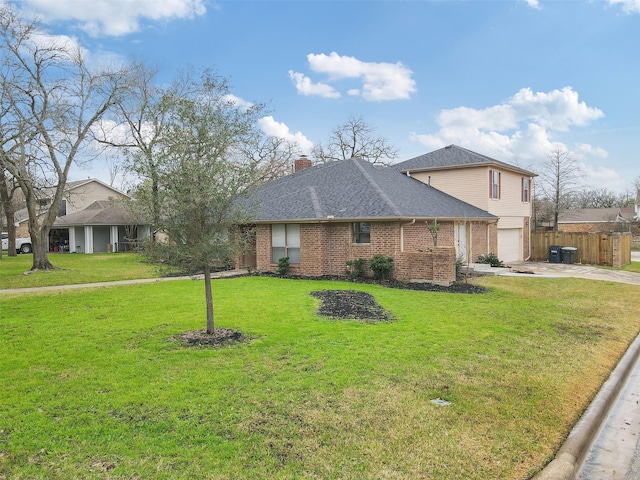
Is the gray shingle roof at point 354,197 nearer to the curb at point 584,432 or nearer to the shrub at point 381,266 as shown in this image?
the shrub at point 381,266

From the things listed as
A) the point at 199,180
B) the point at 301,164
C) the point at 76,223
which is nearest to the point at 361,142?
the point at 301,164

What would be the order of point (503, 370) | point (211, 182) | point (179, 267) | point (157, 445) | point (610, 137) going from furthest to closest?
1. point (610, 137)
2. point (179, 267)
3. point (211, 182)
4. point (503, 370)
5. point (157, 445)

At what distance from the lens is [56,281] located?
602 inches

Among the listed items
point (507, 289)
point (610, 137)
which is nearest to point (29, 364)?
point (507, 289)

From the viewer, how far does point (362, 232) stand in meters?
15.8

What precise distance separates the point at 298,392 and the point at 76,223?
33879mm

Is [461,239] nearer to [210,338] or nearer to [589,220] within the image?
[210,338]

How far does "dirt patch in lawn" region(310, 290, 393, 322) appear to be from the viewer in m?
8.98

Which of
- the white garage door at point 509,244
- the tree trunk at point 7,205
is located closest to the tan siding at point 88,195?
the tree trunk at point 7,205

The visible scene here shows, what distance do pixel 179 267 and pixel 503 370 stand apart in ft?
18.0

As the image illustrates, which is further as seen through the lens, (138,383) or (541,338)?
(541,338)

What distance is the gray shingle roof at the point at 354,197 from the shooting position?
51.9 feet

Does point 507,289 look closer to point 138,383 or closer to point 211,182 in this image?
point 211,182

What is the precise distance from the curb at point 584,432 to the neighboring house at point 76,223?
110ft
